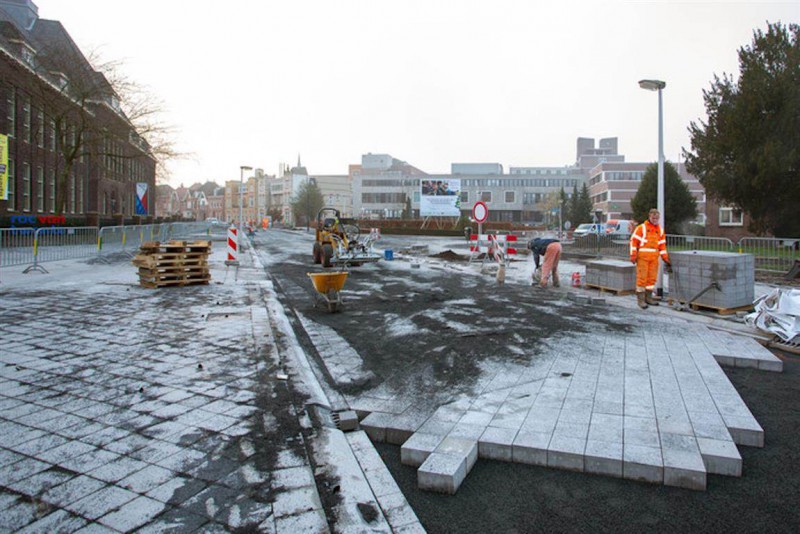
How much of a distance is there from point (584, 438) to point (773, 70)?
98.2ft

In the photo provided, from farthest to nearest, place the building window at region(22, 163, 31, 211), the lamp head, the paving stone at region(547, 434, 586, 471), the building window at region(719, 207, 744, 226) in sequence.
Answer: the building window at region(719, 207, 744, 226)
the building window at region(22, 163, 31, 211)
the lamp head
the paving stone at region(547, 434, 586, 471)

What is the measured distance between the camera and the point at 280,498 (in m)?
2.93

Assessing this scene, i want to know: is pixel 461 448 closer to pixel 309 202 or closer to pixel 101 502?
pixel 101 502

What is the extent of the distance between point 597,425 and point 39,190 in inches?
1545

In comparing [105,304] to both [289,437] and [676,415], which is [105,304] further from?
[676,415]

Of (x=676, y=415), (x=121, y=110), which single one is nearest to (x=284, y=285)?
(x=676, y=415)

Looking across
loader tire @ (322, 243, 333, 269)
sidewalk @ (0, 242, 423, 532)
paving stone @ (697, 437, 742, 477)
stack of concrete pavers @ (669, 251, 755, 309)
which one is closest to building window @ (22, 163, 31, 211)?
loader tire @ (322, 243, 333, 269)

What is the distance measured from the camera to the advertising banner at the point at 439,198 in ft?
194

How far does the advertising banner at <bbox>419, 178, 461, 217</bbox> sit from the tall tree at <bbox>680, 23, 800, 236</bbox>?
3301 centimetres

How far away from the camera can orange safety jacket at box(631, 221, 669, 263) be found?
31.5ft

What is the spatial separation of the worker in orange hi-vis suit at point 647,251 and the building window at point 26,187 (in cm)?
3501

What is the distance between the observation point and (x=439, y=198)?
5944 cm

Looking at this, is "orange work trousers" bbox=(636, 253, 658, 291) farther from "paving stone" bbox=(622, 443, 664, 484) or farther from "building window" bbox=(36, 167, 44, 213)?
"building window" bbox=(36, 167, 44, 213)

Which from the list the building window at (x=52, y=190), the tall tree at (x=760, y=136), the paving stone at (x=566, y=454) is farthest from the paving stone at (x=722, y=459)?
the building window at (x=52, y=190)
